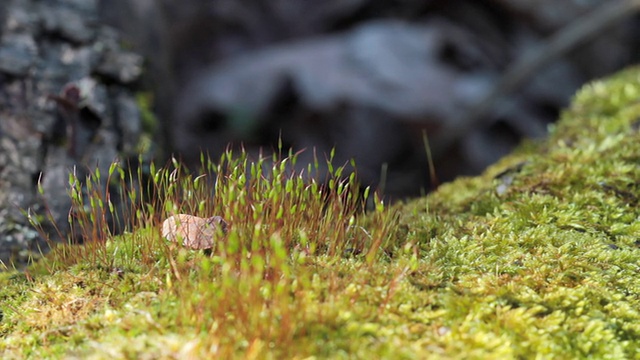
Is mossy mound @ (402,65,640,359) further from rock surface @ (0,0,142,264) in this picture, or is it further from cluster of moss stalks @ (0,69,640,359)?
rock surface @ (0,0,142,264)

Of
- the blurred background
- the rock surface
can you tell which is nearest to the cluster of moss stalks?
the rock surface

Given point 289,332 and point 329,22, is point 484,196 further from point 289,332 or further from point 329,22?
point 329,22

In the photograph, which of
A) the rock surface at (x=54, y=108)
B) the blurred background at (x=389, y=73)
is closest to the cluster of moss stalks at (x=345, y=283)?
the rock surface at (x=54, y=108)

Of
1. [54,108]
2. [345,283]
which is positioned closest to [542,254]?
[345,283]

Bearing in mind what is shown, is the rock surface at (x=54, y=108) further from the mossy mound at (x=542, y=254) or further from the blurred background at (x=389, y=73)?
the blurred background at (x=389, y=73)

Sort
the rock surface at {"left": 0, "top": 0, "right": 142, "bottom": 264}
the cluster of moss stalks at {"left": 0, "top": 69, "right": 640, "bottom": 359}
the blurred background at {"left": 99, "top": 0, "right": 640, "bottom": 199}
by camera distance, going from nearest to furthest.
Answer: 1. the cluster of moss stalks at {"left": 0, "top": 69, "right": 640, "bottom": 359}
2. the rock surface at {"left": 0, "top": 0, "right": 142, "bottom": 264}
3. the blurred background at {"left": 99, "top": 0, "right": 640, "bottom": 199}
